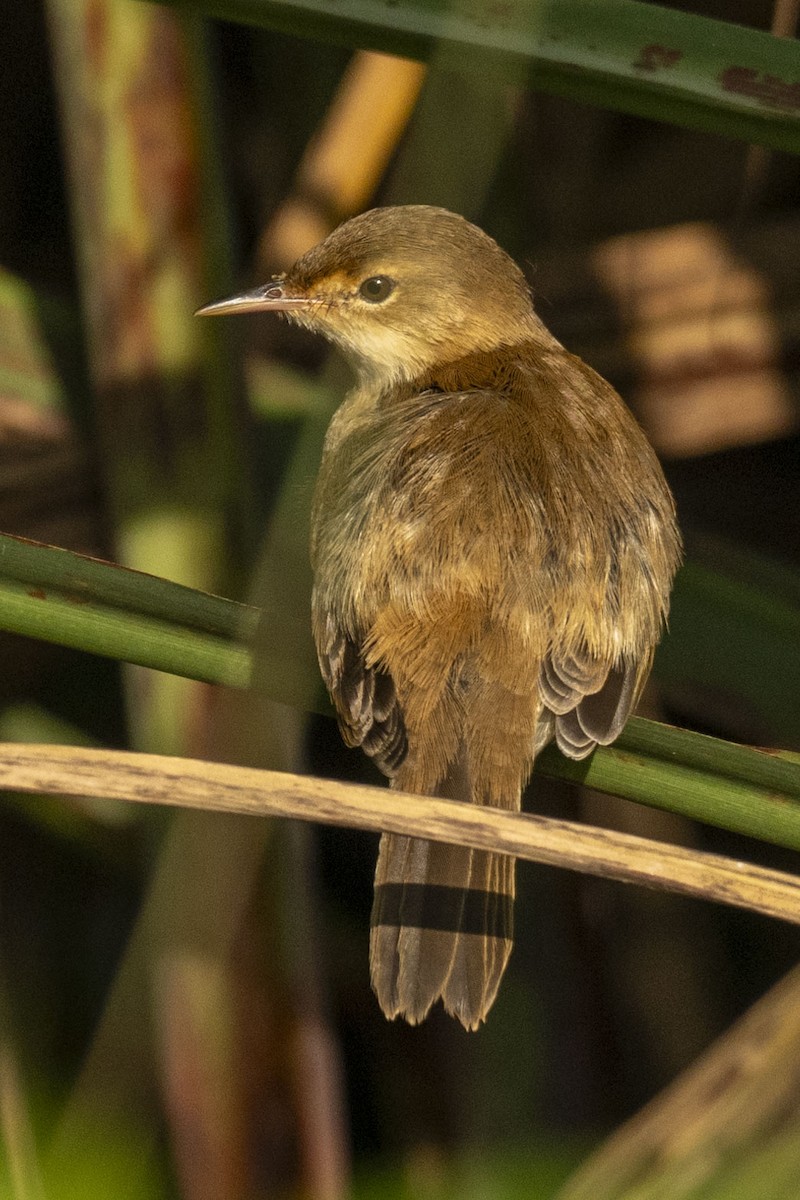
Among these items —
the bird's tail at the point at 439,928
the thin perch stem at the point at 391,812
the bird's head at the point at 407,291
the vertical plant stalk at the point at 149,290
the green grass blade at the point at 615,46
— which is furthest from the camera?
the bird's head at the point at 407,291

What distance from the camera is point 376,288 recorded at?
7.94 feet

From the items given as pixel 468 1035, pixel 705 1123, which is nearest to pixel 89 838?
pixel 468 1035

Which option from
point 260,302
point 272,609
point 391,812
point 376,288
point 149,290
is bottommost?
point 391,812

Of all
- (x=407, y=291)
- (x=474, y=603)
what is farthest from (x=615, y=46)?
(x=407, y=291)

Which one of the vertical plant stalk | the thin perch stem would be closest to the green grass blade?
the vertical plant stalk

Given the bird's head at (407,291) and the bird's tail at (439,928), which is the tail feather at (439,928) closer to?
the bird's tail at (439,928)

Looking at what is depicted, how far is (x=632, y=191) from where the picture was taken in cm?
318

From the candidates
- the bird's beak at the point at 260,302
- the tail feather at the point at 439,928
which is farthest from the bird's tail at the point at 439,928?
the bird's beak at the point at 260,302

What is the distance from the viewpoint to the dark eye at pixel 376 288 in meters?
2.41

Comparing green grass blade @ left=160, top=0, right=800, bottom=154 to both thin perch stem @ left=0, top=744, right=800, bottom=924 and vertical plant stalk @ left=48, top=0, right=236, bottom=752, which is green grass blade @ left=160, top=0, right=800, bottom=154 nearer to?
vertical plant stalk @ left=48, top=0, right=236, bottom=752

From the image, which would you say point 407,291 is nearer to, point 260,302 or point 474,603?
point 260,302

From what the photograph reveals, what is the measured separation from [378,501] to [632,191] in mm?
1600

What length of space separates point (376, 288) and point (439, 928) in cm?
123

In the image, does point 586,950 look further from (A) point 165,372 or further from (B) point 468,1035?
(A) point 165,372
